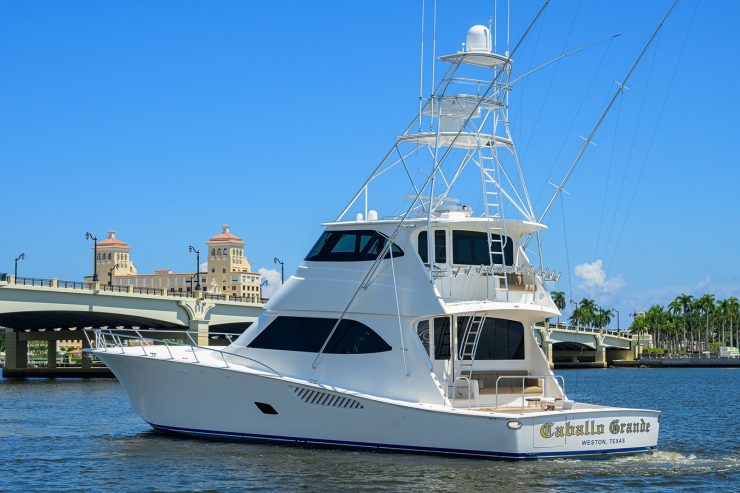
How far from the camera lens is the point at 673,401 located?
44125mm

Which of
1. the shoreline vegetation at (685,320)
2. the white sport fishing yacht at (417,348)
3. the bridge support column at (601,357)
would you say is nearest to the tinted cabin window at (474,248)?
the white sport fishing yacht at (417,348)

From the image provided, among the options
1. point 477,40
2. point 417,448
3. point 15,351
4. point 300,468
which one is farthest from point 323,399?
point 15,351

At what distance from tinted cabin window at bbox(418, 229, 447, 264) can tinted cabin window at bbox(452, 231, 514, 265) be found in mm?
183

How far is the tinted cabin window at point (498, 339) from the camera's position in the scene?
20812 mm

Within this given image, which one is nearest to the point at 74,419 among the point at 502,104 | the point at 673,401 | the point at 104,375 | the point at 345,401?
the point at 345,401

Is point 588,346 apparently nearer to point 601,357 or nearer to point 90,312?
point 601,357

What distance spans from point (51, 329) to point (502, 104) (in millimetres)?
64031

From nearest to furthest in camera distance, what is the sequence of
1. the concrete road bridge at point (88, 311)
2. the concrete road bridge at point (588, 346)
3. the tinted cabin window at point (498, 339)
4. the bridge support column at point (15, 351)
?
the tinted cabin window at point (498, 339), the concrete road bridge at point (88, 311), the bridge support column at point (15, 351), the concrete road bridge at point (588, 346)

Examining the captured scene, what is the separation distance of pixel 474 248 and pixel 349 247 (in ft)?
8.27

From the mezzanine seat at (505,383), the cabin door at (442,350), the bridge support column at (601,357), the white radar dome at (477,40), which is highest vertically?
the white radar dome at (477,40)

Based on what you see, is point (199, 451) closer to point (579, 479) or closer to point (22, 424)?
point (579, 479)

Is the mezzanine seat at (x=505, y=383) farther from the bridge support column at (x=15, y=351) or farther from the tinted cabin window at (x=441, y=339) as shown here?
the bridge support column at (x=15, y=351)

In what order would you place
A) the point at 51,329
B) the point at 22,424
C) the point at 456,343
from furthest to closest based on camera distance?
the point at 51,329
the point at 22,424
the point at 456,343

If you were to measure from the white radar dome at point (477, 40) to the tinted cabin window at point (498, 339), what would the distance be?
5444 mm
